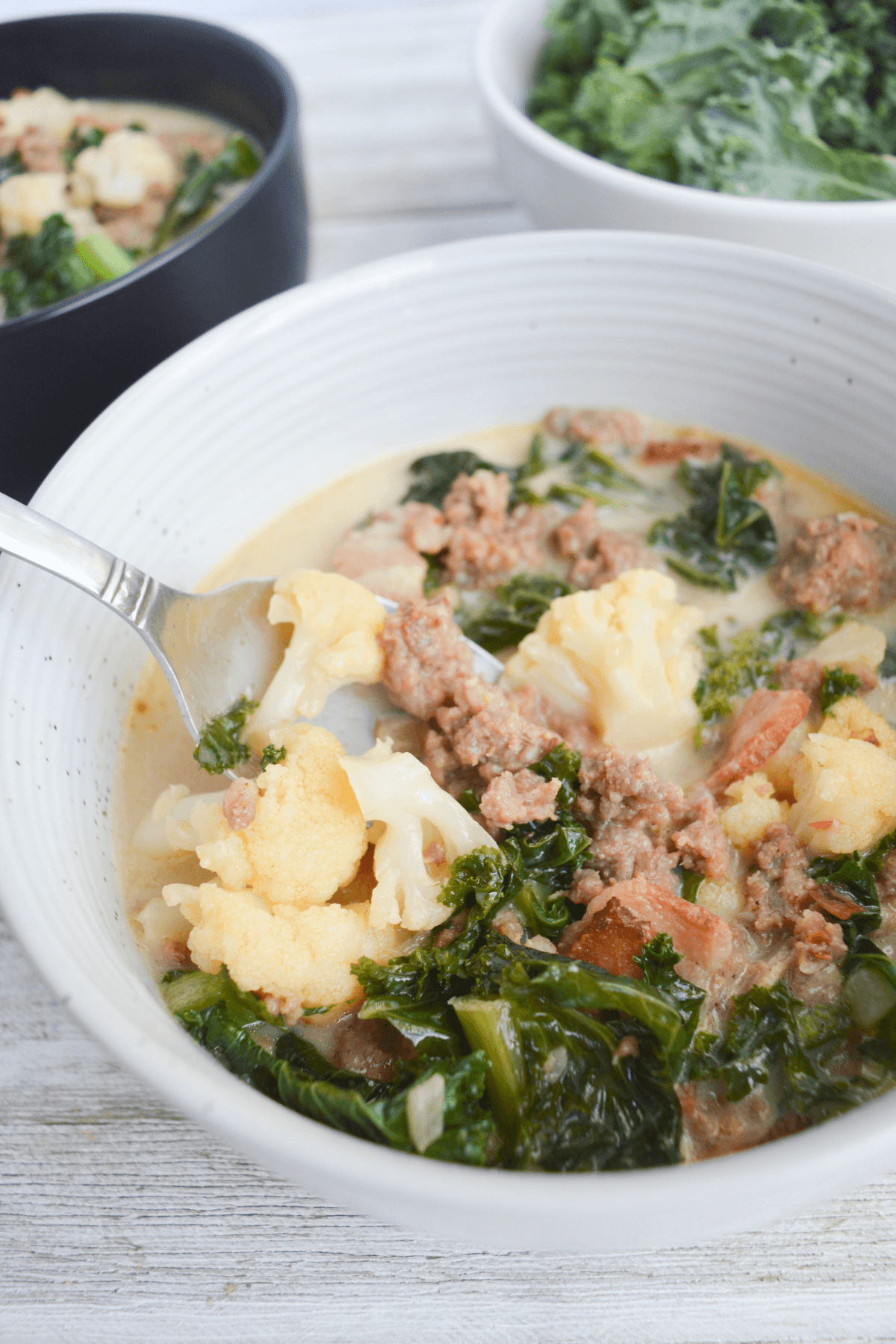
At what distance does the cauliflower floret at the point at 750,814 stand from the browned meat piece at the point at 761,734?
4cm

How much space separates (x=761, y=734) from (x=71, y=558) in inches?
53.6

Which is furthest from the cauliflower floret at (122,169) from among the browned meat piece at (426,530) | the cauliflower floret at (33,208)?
the browned meat piece at (426,530)

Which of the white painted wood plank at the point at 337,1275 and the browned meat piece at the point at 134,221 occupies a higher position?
the browned meat piece at the point at 134,221

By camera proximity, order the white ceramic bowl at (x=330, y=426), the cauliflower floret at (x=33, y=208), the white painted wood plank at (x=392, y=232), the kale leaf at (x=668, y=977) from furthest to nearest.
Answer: the white painted wood plank at (x=392, y=232) < the cauliflower floret at (x=33, y=208) < the kale leaf at (x=668, y=977) < the white ceramic bowl at (x=330, y=426)

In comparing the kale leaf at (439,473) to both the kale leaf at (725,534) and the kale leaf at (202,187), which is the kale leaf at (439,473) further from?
the kale leaf at (202,187)

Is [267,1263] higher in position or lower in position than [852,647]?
lower

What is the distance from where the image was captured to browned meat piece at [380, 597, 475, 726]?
6.72ft

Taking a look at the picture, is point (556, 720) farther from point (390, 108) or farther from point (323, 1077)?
point (390, 108)

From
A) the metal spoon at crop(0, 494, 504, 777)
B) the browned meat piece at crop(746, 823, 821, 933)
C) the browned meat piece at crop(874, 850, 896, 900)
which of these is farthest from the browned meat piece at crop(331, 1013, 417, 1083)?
the browned meat piece at crop(874, 850, 896, 900)

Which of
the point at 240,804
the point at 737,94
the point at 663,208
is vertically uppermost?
the point at 737,94

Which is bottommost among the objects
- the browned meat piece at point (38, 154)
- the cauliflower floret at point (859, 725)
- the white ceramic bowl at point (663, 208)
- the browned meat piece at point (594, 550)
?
the browned meat piece at point (594, 550)

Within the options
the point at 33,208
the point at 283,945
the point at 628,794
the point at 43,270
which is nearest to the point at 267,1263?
the point at 283,945

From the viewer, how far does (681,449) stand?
2.60 meters

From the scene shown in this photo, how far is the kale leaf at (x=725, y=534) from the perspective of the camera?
2426mm
